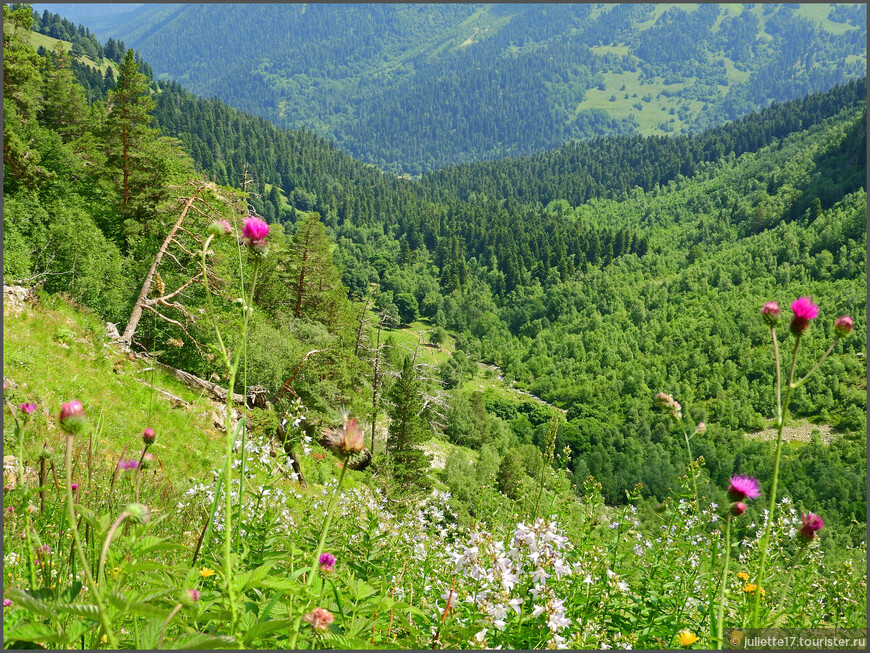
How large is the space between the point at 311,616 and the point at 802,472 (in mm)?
81280

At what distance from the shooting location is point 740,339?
9275 centimetres

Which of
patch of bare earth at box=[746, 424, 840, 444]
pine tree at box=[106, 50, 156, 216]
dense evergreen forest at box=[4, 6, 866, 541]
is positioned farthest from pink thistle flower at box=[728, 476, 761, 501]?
patch of bare earth at box=[746, 424, 840, 444]

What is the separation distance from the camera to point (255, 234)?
2.10 m

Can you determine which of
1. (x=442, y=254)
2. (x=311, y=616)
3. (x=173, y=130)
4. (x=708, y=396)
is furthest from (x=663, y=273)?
(x=311, y=616)

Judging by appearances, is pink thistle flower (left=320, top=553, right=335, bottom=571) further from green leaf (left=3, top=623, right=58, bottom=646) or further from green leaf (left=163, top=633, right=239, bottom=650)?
green leaf (left=3, top=623, right=58, bottom=646)

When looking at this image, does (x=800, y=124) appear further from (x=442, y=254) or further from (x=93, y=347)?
(x=93, y=347)

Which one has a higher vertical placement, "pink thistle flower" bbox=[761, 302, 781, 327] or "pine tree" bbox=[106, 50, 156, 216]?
"pine tree" bbox=[106, 50, 156, 216]

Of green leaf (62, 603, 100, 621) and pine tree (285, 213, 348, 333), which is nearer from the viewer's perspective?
green leaf (62, 603, 100, 621)

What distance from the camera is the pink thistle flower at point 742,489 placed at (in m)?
1.93

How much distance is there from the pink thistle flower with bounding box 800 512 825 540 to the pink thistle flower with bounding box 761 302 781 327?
0.80 m

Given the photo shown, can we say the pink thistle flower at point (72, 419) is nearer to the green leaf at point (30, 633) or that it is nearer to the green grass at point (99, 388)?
the green leaf at point (30, 633)

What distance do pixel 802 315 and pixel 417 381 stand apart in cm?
2397

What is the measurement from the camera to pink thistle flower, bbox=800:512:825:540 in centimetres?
204

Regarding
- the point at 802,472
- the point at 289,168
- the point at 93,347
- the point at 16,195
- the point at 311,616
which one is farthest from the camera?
the point at 289,168
